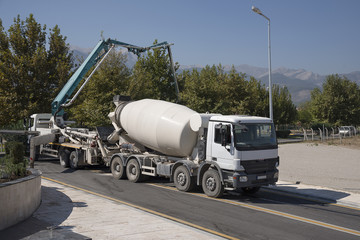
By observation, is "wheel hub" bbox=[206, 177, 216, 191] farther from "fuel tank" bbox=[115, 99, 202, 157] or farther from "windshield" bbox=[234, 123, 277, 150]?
"windshield" bbox=[234, 123, 277, 150]

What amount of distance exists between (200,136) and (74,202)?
5104 millimetres

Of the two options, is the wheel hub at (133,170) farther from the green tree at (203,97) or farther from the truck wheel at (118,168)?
the green tree at (203,97)

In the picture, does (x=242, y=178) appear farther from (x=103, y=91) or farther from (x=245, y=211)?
(x=103, y=91)

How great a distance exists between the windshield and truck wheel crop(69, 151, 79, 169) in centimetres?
1045

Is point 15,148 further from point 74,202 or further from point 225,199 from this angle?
point 225,199

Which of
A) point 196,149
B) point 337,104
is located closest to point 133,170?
point 196,149

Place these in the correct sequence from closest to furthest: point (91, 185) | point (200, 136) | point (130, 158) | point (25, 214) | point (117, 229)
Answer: point (117, 229) < point (25, 214) < point (200, 136) < point (91, 185) < point (130, 158)

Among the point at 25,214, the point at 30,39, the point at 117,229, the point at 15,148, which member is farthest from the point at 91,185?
the point at 30,39

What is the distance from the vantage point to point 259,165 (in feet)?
39.7

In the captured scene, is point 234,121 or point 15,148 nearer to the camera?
point 15,148

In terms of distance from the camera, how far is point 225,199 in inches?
489

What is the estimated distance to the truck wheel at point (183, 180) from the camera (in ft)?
43.4

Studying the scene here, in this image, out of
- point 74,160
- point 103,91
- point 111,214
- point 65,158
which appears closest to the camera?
point 111,214

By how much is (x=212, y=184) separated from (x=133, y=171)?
15.4 feet
